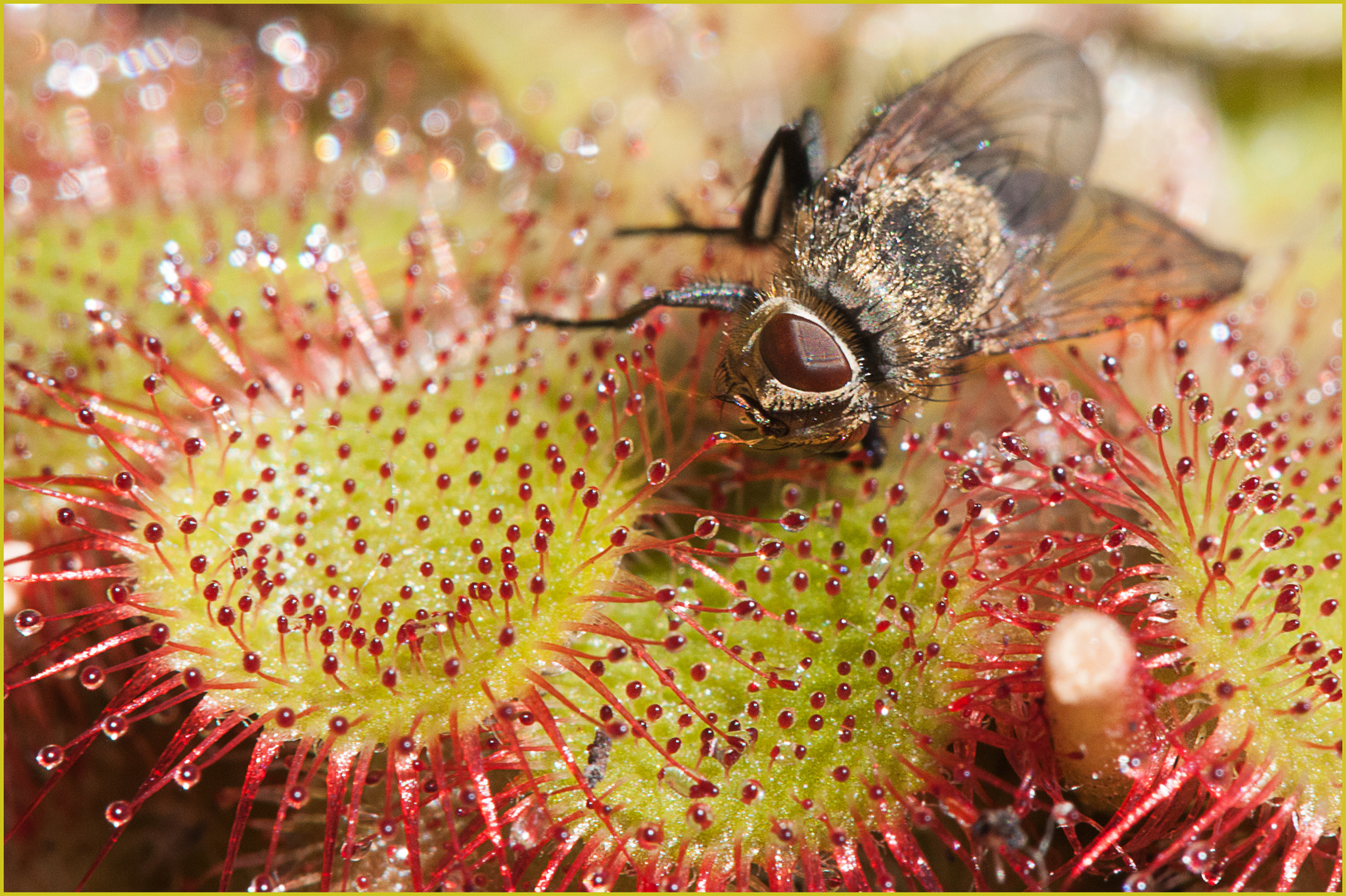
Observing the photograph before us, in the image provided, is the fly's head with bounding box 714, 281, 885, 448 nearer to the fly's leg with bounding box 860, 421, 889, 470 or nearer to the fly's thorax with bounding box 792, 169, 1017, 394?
the fly's thorax with bounding box 792, 169, 1017, 394

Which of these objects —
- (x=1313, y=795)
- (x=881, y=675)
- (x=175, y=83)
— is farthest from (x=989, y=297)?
(x=175, y=83)

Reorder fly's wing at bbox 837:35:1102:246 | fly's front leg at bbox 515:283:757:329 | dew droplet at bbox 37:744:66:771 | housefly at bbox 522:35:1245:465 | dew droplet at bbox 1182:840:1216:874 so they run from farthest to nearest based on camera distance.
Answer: fly's wing at bbox 837:35:1102:246
fly's front leg at bbox 515:283:757:329
housefly at bbox 522:35:1245:465
dew droplet at bbox 37:744:66:771
dew droplet at bbox 1182:840:1216:874

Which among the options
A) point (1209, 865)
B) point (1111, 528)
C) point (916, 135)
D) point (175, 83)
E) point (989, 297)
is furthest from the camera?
point (175, 83)

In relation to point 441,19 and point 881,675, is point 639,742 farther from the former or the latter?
point 441,19

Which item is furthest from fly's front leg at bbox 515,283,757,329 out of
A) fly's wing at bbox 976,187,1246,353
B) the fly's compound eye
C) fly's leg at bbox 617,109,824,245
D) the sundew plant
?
fly's wing at bbox 976,187,1246,353

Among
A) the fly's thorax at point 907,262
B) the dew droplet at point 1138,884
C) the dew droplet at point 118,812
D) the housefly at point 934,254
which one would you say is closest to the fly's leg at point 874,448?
the housefly at point 934,254

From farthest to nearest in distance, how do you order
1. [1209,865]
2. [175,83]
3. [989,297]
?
[175,83] < [989,297] < [1209,865]

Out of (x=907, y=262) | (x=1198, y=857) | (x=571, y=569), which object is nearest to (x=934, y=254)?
(x=907, y=262)
